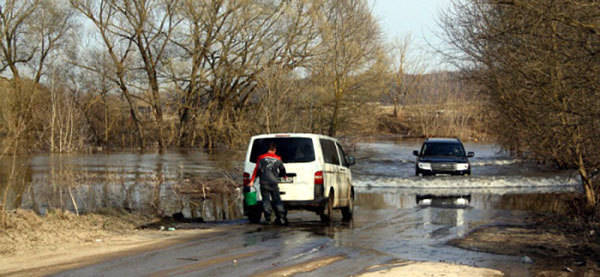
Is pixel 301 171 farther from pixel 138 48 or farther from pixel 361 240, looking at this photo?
pixel 138 48

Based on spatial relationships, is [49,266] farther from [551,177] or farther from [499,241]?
[551,177]

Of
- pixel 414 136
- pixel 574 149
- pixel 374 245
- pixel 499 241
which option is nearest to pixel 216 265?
pixel 374 245

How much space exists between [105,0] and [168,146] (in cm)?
1090

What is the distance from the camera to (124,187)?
956 inches

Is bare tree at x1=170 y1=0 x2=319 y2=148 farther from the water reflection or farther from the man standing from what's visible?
the man standing

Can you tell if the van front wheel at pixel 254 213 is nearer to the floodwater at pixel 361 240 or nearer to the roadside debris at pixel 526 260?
the floodwater at pixel 361 240

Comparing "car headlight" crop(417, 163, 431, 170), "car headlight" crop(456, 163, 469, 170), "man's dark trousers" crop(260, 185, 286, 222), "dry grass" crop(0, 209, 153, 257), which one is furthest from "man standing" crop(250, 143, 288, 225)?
"car headlight" crop(456, 163, 469, 170)

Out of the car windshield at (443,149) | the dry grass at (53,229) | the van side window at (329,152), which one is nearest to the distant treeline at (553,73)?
the van side window at (329,152)

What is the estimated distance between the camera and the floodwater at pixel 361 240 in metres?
9.09

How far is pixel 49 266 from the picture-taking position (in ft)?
29.3

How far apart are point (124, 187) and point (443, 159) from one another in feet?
40.6

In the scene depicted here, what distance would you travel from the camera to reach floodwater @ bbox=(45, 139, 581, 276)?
29.8 feet

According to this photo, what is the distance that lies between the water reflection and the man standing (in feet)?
10.9

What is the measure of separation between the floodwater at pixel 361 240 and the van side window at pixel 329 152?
139cm
